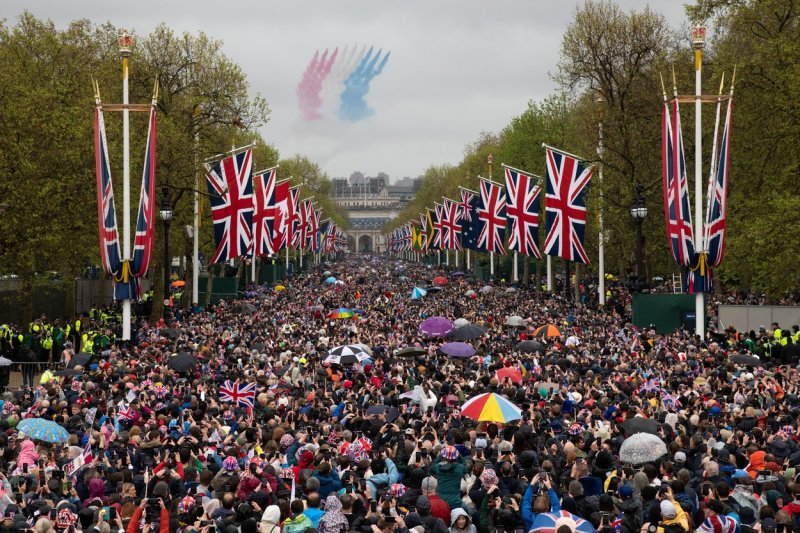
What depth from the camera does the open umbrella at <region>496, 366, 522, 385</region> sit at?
73.6 ft

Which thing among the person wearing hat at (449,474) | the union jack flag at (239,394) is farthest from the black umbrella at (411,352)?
the person wearing hat at (449,474)

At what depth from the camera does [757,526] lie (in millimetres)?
11945

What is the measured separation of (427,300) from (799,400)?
34.7m

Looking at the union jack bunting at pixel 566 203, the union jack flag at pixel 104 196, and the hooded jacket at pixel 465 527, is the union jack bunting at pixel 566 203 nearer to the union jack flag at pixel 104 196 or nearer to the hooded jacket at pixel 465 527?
the union jack flag at pixel 104 196

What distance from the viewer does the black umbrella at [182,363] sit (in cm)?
2431

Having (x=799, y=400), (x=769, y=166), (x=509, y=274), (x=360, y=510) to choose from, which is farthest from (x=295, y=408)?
(x=509, y=274)

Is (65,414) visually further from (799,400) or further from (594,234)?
(594,234)

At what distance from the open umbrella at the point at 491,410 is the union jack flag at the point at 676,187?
15.1 metres

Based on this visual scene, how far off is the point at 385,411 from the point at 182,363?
8.04m

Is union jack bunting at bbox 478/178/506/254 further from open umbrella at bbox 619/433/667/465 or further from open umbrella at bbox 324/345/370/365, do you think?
open umbrella at bbox 619/433/667/465

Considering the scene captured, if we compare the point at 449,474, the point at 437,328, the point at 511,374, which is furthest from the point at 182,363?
the point at 449,474

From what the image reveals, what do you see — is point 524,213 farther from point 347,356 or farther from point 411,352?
point 347,356

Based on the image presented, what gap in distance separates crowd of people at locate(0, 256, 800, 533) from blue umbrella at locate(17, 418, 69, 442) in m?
0.05

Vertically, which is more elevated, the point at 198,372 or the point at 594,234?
the point at 594,234
